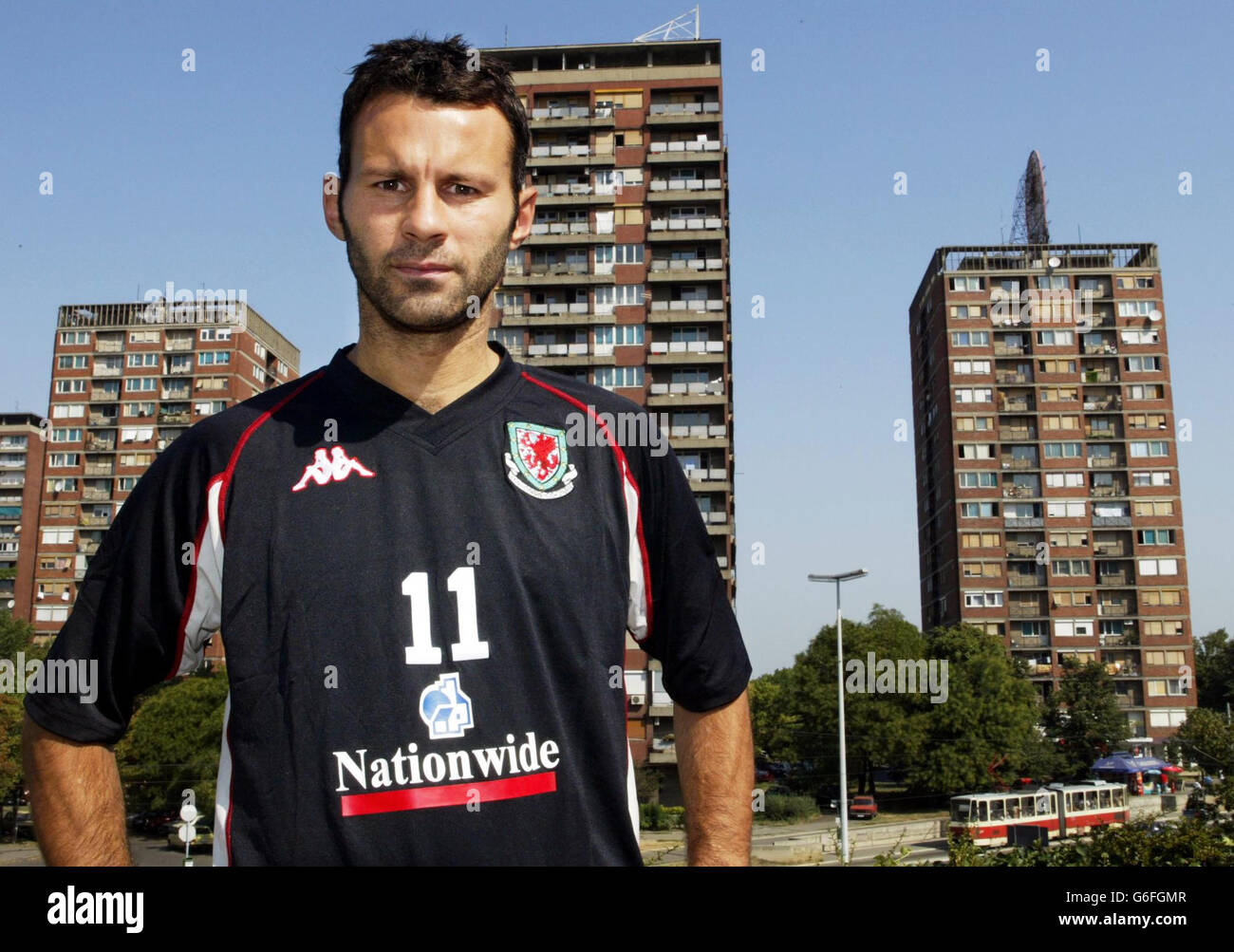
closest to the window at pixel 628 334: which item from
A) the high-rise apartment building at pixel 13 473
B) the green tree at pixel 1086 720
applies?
the green tree at pixel 1086 720

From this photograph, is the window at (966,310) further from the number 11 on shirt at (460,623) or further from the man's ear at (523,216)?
the number 11 on shirt at (460,623)

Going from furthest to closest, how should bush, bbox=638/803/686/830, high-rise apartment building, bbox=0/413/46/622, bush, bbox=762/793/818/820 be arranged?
high-rise apartment building, bbox=0/413/46/622, bush, bbox=762/793/818/820, bush, bbox=638/803/686/830

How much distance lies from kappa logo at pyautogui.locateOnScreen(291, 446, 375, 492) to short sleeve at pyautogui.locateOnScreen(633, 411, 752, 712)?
69 cm

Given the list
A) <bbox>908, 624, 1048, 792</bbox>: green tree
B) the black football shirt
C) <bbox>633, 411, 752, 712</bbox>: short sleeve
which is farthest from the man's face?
<bbox>908, 624, 1048, 792</bbox>: green tree

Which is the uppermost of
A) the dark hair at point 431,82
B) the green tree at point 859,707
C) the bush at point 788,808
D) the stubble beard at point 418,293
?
the dark hair at point 431,82

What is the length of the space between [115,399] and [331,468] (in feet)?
327

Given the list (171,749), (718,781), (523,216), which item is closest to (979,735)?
(171,749)

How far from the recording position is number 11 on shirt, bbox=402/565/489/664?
7.73 feet

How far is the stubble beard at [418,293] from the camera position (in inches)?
103

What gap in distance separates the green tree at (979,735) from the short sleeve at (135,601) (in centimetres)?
6235

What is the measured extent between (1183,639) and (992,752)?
115ft

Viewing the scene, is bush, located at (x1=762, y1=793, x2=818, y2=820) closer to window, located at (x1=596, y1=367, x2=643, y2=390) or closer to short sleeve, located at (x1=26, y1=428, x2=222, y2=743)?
window, located at (x1=596, y1=367, x2=643, y2=390)

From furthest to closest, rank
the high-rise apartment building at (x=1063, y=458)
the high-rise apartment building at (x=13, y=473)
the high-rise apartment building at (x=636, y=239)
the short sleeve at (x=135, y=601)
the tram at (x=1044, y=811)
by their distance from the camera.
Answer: the high-rise apartment building at (x=13, y=473), the high-rise apartment building at (x=1063, y=458), the high-rise apartment building at (x=636, y=239), the tram at (x=1044, y=811), the short sleeve at (x=135, y=601)
